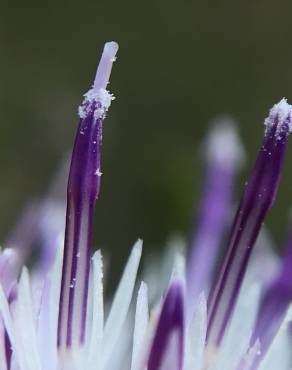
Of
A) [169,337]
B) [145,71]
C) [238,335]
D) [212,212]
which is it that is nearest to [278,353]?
[238,335]

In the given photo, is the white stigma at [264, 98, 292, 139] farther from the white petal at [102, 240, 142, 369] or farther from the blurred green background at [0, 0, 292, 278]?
the blurred green background at [0, 0, 292, 278]

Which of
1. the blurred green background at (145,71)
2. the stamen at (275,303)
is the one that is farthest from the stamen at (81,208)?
the blurred green background at (145,71)

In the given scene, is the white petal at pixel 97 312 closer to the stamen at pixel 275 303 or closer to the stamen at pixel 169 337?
the stamen at pixel 169 337

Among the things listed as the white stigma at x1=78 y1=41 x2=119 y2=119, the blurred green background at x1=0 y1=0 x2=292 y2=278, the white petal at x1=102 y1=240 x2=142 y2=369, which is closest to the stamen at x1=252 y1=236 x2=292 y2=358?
the white petal at x1=102 y1=240 x2=142 y2=369

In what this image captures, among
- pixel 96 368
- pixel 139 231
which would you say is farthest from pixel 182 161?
pixel 96 368

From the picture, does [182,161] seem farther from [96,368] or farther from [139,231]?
[96,368]

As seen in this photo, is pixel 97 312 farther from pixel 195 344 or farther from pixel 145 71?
pixel 145 71
